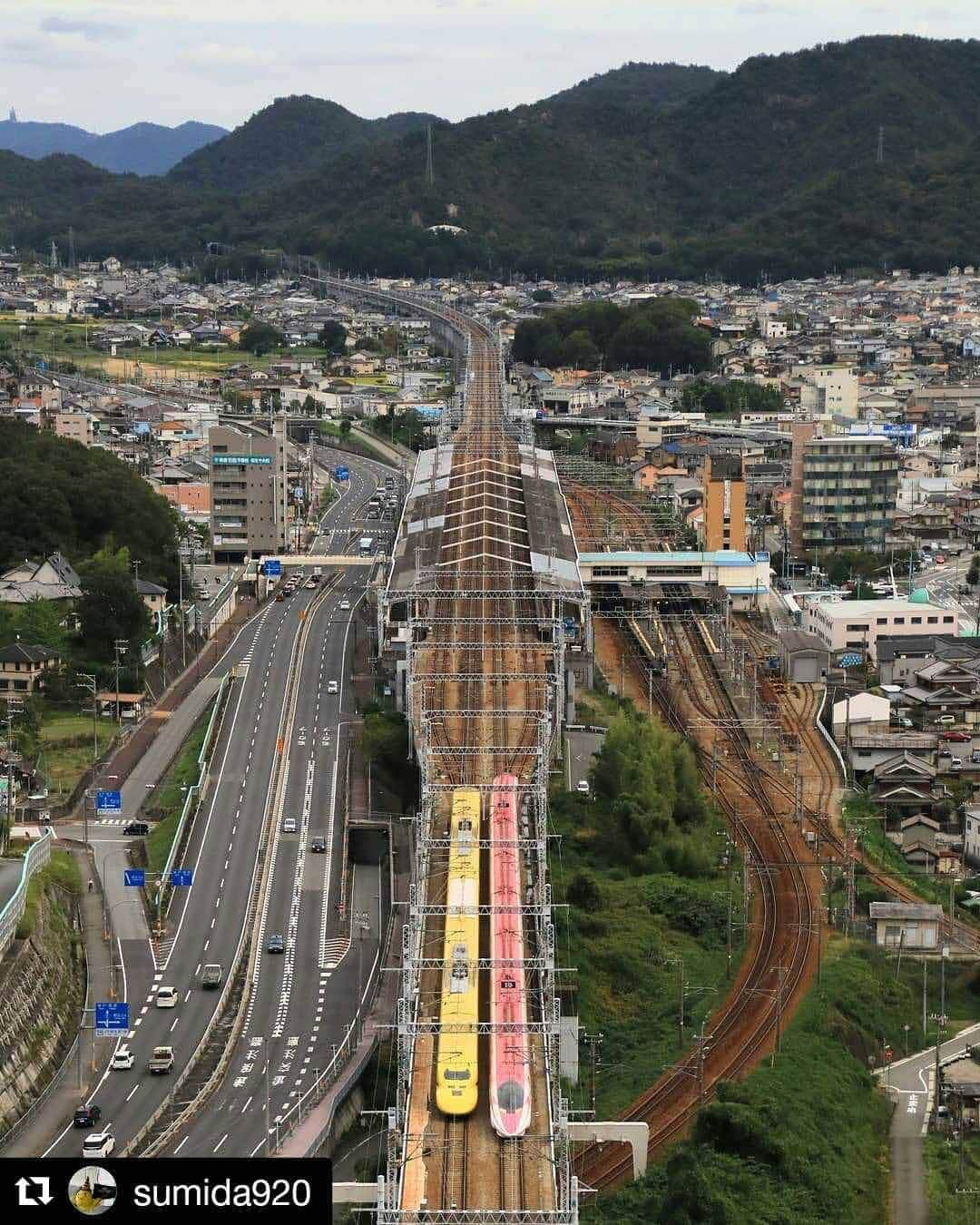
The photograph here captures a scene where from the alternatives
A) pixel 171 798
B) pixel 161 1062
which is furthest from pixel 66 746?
pixel 161 1062

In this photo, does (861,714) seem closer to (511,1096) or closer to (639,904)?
(639,904)

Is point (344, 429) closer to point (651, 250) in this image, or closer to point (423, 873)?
point (423, 873)

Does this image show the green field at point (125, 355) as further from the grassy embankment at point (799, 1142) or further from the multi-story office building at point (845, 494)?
the grassy embankment at point (799, 1142)

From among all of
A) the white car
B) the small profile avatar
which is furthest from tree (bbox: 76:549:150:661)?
the small profile avatar

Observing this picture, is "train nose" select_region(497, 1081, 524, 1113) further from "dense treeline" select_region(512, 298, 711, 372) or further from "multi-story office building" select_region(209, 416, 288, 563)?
"dense treeline" select_region(512, 298, 711, 372)

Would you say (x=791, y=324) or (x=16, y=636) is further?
(x=791, y=324)

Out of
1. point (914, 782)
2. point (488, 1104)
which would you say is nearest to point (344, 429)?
point (914, 782)

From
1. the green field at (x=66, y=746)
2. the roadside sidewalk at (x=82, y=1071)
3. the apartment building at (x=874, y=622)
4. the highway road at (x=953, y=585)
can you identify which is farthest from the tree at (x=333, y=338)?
the roadside sidewalk at (x=82, y=1071)
